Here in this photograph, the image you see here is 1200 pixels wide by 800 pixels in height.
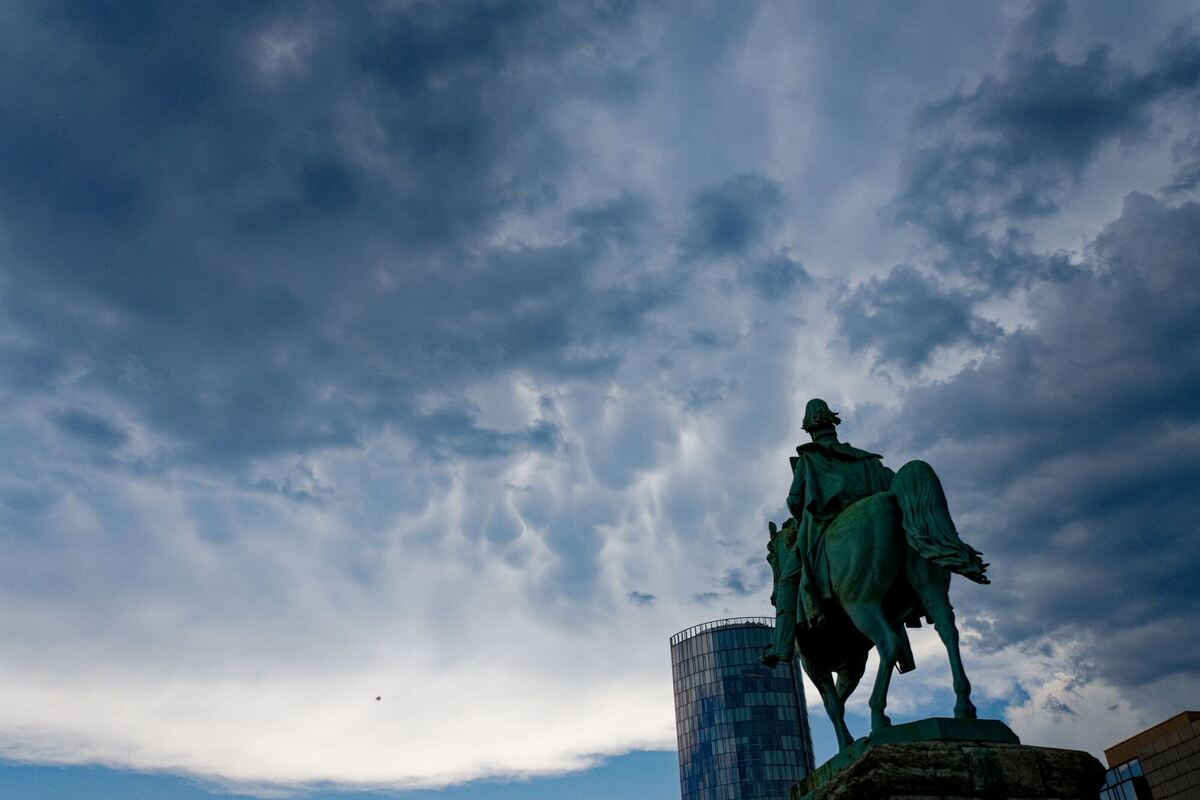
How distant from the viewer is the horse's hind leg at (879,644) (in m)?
8.73

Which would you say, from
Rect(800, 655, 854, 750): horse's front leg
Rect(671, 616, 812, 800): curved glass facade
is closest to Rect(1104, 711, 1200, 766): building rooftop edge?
Rect(800, 655, 854, 750): horse's front leg

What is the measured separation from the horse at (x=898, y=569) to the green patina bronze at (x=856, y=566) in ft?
0.03

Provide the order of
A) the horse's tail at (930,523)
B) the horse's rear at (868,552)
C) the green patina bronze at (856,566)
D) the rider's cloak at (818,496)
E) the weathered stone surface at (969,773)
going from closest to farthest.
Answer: the weathered stone surface at (969,773), the horse's tail at (930,523), the green patina bronze at (856,566), the horse's rear at (868,552), the rider's cloak at (818,496)

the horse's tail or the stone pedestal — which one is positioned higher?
the horse's tail

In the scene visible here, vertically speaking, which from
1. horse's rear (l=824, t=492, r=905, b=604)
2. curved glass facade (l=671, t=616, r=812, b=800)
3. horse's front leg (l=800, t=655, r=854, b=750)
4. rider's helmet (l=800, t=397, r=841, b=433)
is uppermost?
curved glass facade (l=671, t=616, r=812, b=800)

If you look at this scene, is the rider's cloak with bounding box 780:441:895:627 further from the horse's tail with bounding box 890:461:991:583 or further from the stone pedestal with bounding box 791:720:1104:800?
the stone pedestal with bounding box 791:720:1104:800

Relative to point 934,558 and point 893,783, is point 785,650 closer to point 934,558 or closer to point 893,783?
point 934,558

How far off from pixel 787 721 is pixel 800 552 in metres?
107

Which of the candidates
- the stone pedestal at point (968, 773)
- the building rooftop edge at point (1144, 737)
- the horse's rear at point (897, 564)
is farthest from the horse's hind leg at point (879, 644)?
the building rooftop edge at point (1144, 737)

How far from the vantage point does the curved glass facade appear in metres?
107

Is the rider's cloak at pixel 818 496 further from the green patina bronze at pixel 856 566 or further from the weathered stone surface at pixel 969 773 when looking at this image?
the weathered stone surface at pixel 969 773

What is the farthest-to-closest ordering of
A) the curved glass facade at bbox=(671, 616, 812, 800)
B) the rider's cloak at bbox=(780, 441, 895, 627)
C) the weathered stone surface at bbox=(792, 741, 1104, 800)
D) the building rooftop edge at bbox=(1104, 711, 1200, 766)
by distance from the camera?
the curved glass facade at bbox=(671, 616, 812, 800), the building rooftop edge at bbox=(1104, 711, 1200, 766), the rider's cloak at bbox=(780, 441, 895, 627), the weathered stone surface at bbox=(792, 741, 1104, 800)

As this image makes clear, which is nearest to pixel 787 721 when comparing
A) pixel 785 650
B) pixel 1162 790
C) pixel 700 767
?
pixel 700 767

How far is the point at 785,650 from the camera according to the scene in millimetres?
10695
